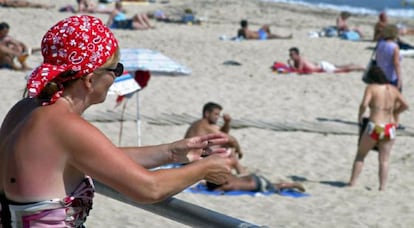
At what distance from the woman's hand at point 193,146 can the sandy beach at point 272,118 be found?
325 cm

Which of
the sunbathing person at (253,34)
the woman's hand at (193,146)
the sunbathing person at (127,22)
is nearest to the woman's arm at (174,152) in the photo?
the woman's hand at (193,146)

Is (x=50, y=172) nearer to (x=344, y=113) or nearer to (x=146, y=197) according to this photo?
(x=146, y=197)

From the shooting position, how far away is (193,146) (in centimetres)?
293

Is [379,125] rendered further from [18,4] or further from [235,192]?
[18,4]

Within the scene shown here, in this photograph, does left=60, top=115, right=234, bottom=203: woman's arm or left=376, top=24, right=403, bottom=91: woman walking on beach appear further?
left=376, top=24, right=403, bottom=91: woman walking on beach

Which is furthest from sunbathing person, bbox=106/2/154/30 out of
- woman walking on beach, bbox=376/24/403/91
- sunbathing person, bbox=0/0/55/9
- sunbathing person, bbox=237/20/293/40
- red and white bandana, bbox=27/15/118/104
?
red and white bandana, bbox=27/15/118/104

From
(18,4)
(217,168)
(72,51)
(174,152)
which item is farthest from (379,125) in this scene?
(18,4)

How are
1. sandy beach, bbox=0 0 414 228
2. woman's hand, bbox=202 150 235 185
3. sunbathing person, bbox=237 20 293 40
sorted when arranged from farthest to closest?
sunbathing person, bbox=237 20 293 40
sandy beach, bbox=0 0 414 228
woman's hand, bbox=202 150 235 185

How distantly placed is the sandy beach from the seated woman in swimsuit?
228 millimetres

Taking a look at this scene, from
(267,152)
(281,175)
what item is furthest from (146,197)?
(267,152)

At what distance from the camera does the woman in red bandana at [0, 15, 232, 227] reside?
2.40 metres

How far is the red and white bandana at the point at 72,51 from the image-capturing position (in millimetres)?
2484

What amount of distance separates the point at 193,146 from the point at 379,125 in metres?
6.18

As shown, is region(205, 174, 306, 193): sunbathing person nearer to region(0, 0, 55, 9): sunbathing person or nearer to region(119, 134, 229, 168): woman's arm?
region(119, 134, 229, 168): woman's arm
